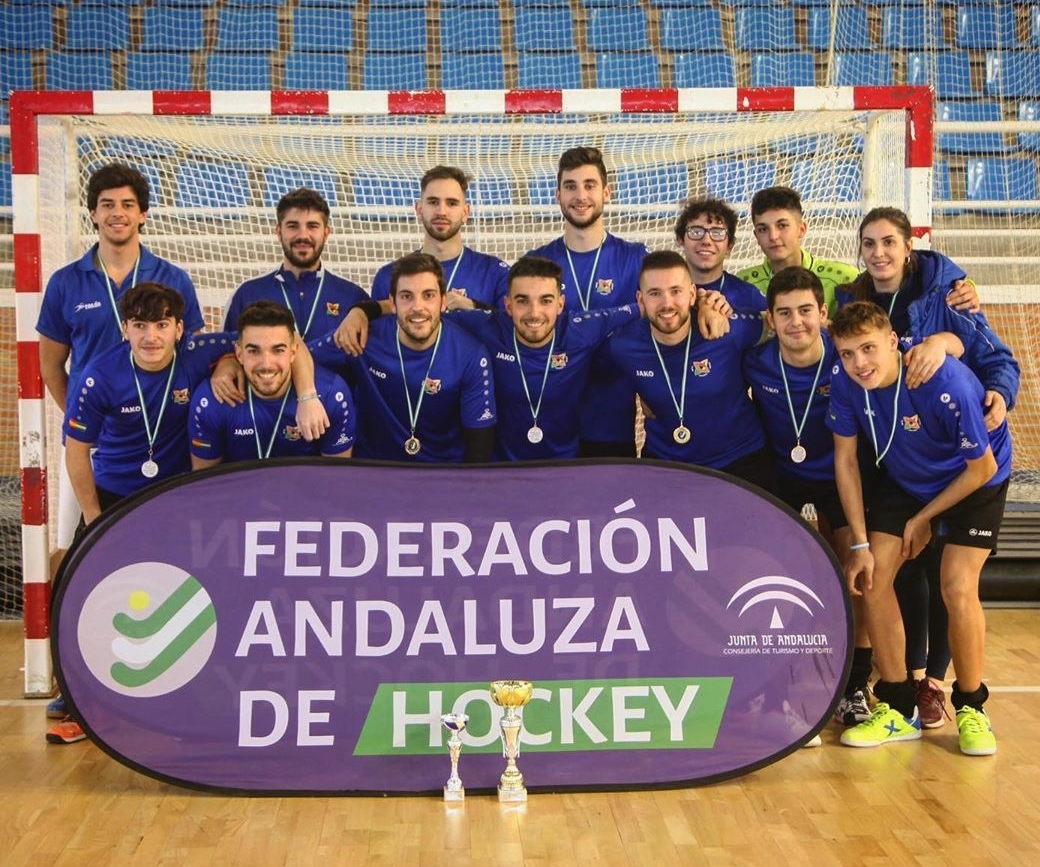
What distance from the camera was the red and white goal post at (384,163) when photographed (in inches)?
191

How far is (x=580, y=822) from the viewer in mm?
3496

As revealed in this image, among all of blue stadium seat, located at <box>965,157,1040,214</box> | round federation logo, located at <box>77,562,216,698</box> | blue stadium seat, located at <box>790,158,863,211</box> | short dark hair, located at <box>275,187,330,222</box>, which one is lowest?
round federation logo, located at <box>77,562,216,698</box>

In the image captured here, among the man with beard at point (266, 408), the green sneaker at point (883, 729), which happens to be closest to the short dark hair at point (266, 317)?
the man with beard at point (266, 408)

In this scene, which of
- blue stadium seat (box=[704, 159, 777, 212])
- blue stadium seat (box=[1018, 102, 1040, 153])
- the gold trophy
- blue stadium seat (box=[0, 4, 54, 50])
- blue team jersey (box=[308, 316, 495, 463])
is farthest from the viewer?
blue stadium seat (box=[0, 4, 54, 50])

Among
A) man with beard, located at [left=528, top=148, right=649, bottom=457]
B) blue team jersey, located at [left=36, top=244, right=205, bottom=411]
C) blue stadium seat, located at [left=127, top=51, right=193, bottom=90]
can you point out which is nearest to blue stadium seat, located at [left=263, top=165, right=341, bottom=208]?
blue team jersey, located at [left=36, top=244, right=205, bottom=411]

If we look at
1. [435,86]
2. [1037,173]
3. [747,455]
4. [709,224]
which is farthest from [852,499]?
[435,86]

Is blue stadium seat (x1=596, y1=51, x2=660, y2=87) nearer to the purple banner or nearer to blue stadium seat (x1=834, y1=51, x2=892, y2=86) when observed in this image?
blue stadium seat (x1=834, y1=51, x2=892, y2=86)

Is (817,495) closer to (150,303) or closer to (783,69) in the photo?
(150,303)

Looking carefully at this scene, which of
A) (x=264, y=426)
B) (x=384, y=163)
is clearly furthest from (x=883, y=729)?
(x=384, y=163)

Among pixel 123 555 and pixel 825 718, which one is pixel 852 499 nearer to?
pixel 825 718

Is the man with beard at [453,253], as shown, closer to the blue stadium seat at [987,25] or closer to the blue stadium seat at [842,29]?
the blue stadium seat at [842,29]

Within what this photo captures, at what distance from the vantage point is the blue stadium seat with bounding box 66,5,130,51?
35.4 feet

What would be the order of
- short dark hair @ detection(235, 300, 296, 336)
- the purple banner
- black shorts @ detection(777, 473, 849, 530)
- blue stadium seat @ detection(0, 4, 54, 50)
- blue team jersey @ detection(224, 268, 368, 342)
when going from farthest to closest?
blue stadium seat @ detection(0, 4, 54, 50) < blue team jersey @ detection(224, 268, 368, 342) < black shorts @ detection(777, 473, 849, 530) < short dark hair @ detection(235, 300, 296, 336) < the purple banner

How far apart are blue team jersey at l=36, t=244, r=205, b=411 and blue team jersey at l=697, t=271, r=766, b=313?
6.25 feet
